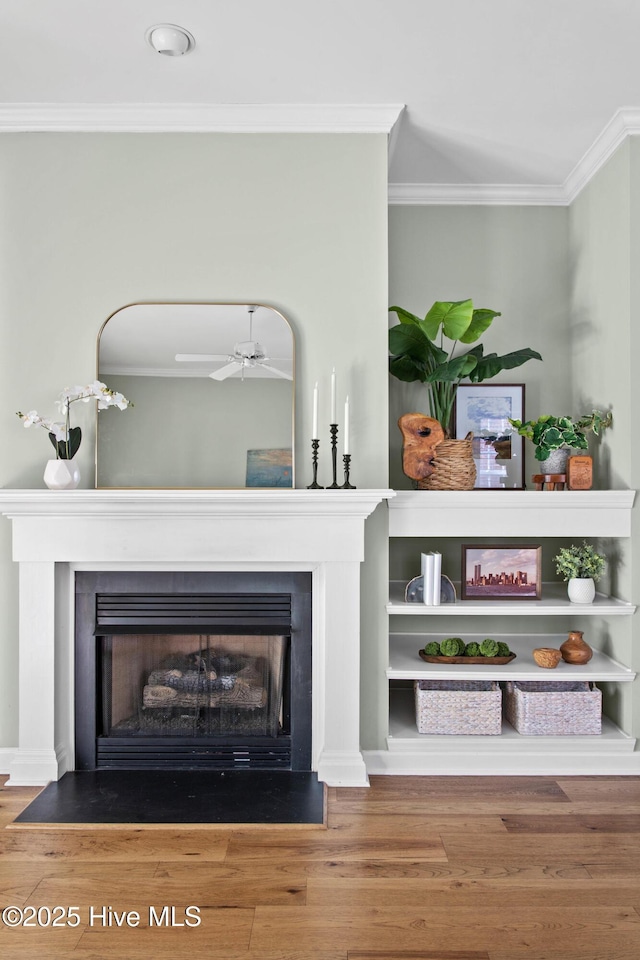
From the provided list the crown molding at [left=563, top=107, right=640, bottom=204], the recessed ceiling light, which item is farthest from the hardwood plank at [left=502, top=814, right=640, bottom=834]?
the recessed ceiling light

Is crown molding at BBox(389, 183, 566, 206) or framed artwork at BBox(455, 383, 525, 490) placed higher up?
crown molding at BBox(389, 183, 566, 206)

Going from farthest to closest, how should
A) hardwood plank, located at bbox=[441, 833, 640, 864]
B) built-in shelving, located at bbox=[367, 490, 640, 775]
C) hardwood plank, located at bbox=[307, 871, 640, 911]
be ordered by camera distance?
1. built-in shelving, located at bbox=[367, 490, 640, 775]
2. hardwood plank, located at bbox=[441, 833, 640, 864]
3. hardwood plank, located at bbox=[307, 871, 640, 911]

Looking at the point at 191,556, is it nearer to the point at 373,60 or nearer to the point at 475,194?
the point at 373,60

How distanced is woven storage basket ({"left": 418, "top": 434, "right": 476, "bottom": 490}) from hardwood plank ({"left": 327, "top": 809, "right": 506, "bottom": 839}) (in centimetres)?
128

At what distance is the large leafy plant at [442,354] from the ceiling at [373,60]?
78 centimetres

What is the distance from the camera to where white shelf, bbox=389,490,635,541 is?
2932mm

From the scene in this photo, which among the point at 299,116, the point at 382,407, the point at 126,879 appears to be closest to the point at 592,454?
the point at 382,407

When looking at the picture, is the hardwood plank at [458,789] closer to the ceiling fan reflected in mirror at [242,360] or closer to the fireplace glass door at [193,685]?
the fireplace glass door at [193,685]

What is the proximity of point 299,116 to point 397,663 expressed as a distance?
7.63 ft

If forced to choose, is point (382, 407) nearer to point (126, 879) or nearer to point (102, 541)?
point (102, 541)

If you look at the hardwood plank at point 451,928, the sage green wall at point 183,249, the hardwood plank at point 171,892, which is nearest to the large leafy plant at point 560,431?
the sage green wall at point 183,249

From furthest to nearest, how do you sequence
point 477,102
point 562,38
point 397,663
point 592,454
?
point 592,454, point 397,663, point 477,102, point 562,38

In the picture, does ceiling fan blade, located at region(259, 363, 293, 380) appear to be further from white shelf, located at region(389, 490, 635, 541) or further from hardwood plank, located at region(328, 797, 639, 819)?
hardwood plank, located at region(328, 797, 639, 819)

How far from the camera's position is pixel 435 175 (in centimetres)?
340
